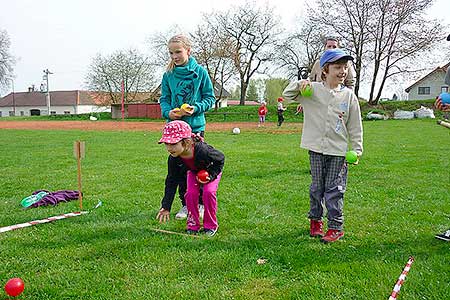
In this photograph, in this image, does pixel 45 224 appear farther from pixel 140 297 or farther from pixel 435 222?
pixel 435 222

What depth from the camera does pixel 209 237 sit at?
13.3 feet

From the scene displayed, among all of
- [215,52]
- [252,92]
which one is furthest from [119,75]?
[252,92]

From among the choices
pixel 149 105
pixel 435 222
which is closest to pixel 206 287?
pixel 435 222

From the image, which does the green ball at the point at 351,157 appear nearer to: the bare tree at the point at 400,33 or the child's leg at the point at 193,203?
the child's leg at the point at 193,203

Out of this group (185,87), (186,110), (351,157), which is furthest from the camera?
(185,87)

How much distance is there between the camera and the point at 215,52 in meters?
42.0

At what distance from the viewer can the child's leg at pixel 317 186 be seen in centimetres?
407

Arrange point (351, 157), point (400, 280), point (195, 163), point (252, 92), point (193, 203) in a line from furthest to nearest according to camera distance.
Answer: point (252, 92) → point (193, 203) → point (195, 163) → point (351, 157) → point (400, 280)

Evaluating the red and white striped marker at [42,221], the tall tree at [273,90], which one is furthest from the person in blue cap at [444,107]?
the tall tree at [273,90]

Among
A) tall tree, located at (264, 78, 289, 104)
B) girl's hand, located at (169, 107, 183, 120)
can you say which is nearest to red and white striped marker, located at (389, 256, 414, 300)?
girl's hand, located at (169, 107, 183, 120)

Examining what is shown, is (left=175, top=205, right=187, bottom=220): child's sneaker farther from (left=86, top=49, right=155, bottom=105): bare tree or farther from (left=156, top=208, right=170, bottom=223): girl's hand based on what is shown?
(left=86, top=49, right=155, bottom=105): bare tree

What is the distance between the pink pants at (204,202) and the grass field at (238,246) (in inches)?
7.1

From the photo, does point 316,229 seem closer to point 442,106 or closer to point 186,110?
point 442,106

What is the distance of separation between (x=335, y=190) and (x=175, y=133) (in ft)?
5.10
